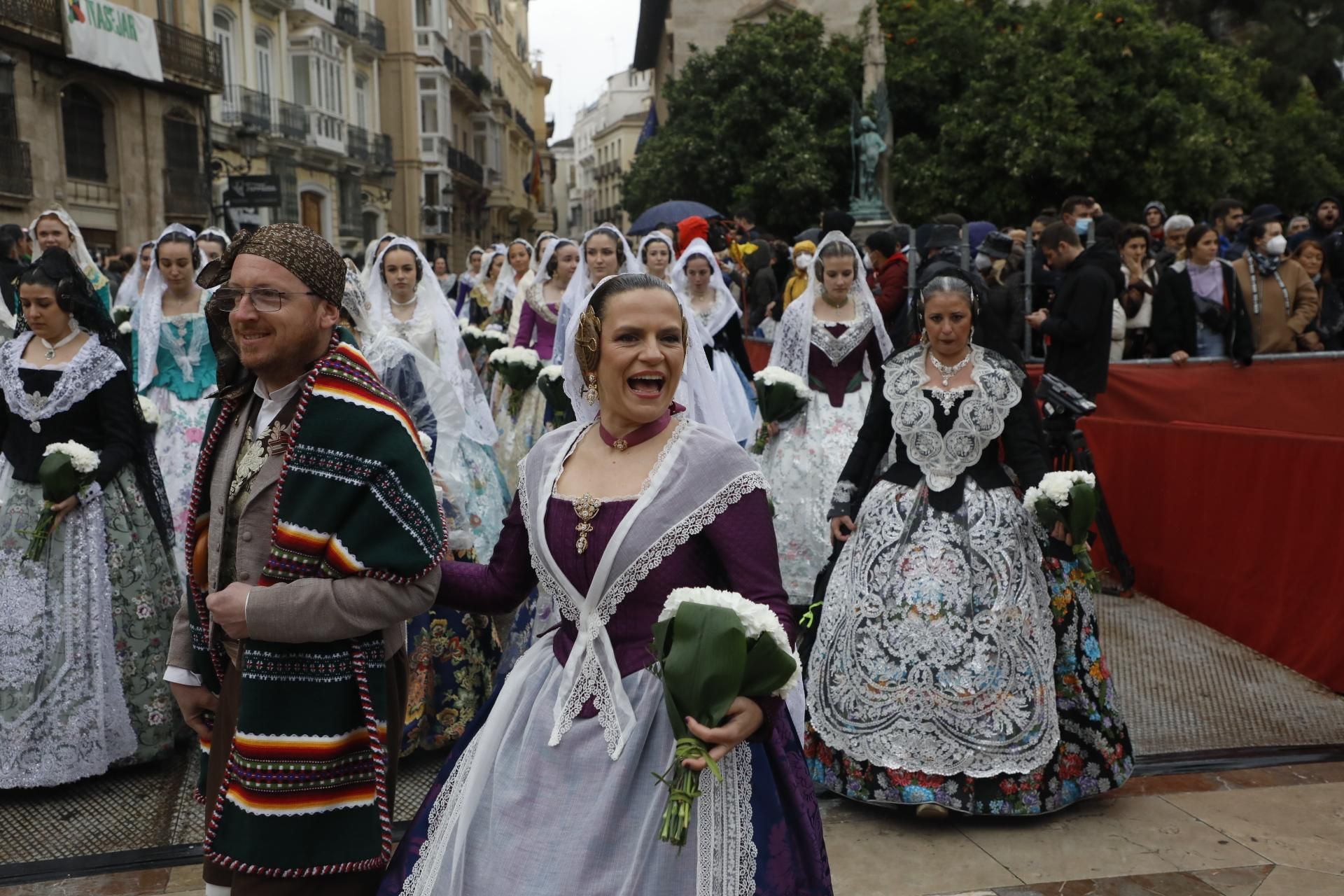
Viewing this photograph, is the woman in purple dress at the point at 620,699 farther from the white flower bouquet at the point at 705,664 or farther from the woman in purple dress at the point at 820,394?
the woman in purple dress at the point at 820,394

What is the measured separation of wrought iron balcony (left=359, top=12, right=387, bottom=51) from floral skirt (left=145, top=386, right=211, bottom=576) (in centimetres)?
3657

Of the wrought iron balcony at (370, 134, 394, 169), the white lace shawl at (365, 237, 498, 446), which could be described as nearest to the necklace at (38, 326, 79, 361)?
the white lace shawl at (365, 237, 498, 446)

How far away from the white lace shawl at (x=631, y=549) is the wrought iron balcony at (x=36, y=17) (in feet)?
78.2

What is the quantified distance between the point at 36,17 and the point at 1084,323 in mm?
22161

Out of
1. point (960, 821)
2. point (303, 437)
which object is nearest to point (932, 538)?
point (960, 821)

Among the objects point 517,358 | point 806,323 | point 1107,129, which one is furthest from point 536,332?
point 1107,129

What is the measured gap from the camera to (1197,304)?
8.63 metres

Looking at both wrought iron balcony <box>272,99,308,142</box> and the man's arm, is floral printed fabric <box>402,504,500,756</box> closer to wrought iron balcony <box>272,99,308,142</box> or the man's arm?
→ the man's arm

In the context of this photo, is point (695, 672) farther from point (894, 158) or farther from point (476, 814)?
point (894, 158)

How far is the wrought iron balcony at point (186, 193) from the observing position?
88.8 ft

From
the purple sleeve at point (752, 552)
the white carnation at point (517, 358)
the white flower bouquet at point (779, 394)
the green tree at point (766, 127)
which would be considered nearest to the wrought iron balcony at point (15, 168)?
the green tree at point (766, 127)

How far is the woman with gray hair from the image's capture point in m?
4.38

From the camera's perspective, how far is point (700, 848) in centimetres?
237

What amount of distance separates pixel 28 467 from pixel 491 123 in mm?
58250
